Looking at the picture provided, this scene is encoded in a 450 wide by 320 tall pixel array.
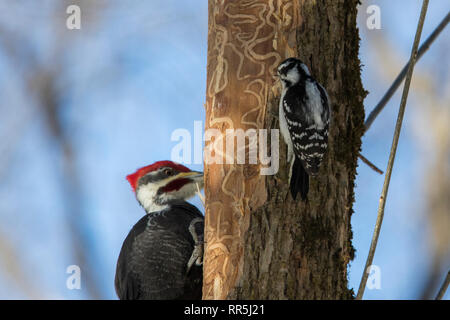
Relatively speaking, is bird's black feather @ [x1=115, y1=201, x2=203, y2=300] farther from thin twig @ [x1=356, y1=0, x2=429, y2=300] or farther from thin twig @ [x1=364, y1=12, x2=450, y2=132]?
thin twig @ [x1=356, y1=0, x2=429, y2=300]

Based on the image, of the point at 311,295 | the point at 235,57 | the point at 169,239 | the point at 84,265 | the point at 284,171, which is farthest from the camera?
the point at 84,265

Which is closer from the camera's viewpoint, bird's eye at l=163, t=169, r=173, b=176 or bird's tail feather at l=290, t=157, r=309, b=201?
bird's tail feather at l=290, t=157, r=309, b=201

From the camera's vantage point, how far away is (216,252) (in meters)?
2.91

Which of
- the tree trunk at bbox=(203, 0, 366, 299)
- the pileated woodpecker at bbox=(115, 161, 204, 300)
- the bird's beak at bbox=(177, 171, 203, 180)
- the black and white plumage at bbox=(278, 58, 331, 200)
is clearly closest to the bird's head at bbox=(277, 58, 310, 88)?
the black and white plumage at bbox=(278, 58, 331, 200)

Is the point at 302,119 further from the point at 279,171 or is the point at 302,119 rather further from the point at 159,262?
the point at 159,262

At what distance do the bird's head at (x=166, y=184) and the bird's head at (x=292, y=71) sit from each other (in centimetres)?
131

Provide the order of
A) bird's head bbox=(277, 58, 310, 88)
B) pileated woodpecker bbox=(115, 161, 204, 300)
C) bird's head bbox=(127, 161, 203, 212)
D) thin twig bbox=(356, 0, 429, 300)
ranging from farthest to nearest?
bird's head bbox=(127, 161, 203, 212) → pileated woodpecker bbox=(115, 161, 204, 300) → bird's head bbox=(277, 58, 310, 88) → thin twig bbox=(356, 0, 429, 300)

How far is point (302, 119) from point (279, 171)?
0.83 ft

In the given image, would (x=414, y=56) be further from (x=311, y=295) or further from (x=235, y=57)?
(x=311, y=295)

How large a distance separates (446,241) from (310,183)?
459cm

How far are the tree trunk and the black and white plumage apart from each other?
0.07 m

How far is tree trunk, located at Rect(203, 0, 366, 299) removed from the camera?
2.74 m

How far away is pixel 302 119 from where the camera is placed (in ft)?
9.43
